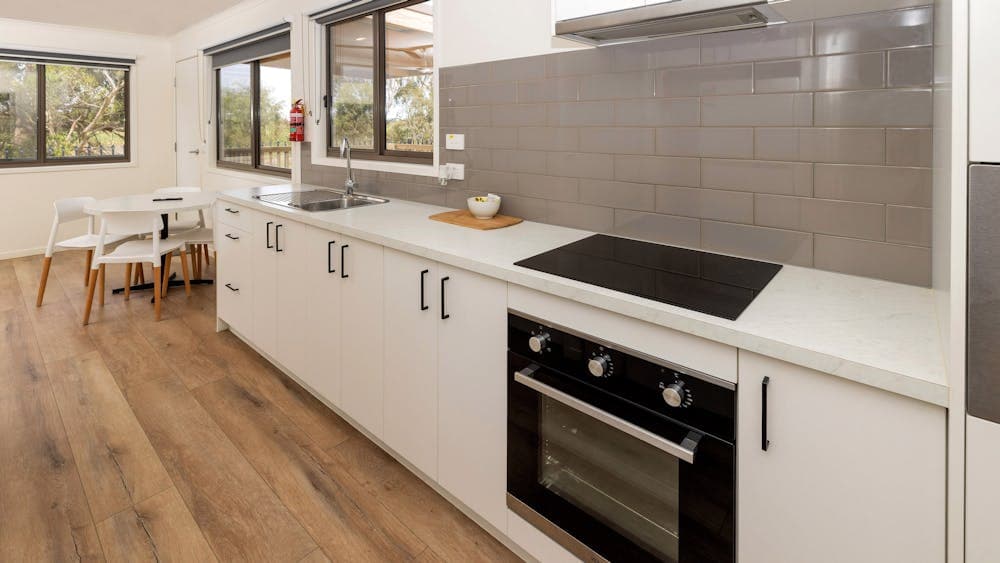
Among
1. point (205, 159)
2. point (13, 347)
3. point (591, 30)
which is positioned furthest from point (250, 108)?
point (591, 30)

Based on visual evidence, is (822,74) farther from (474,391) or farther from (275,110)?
(275,110)

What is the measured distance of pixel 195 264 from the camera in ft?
16.0

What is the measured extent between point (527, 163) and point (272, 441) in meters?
1.57

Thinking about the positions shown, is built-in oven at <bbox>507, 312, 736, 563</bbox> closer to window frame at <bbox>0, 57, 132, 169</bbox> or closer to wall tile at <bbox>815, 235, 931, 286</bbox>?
wall tile at <bbox>815, 235, 931, 286</bbox>

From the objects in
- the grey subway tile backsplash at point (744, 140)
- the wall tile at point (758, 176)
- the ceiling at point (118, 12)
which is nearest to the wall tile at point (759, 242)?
the grey subway tile backsplash at point (744, 140)

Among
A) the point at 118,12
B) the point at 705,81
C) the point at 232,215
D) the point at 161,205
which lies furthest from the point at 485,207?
the point at 118,12

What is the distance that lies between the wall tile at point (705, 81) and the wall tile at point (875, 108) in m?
0.22

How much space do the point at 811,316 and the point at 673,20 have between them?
2.89 feet

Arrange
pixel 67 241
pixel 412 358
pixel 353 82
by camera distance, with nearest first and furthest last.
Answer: pixel 412 358, pixel 353 82, pixel 67 241

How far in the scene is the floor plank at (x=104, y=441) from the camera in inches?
77.6

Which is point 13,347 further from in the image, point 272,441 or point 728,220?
point 728,220

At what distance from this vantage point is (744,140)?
1.67m

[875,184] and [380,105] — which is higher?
[380,105]

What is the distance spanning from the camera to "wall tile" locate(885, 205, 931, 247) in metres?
1.38
